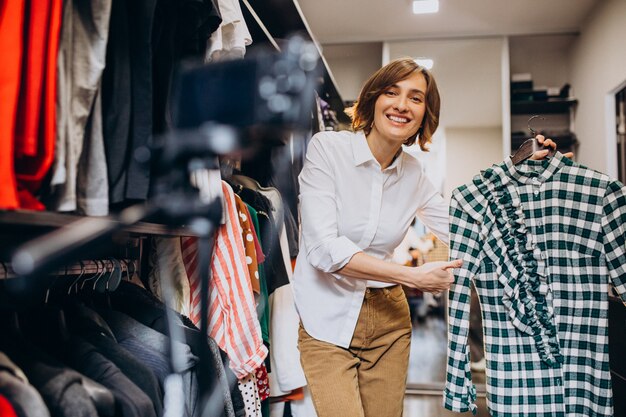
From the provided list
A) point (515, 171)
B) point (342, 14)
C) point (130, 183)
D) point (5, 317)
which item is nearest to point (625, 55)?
Result: point (342, 14)

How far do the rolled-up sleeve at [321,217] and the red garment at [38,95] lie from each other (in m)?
0.69

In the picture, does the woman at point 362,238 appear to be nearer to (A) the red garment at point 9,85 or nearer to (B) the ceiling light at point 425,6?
(A) the red garment at point 9,85

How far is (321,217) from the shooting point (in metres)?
1.35

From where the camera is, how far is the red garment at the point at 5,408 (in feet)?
2.23

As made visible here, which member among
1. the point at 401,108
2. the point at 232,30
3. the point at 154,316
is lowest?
the point at 154,316

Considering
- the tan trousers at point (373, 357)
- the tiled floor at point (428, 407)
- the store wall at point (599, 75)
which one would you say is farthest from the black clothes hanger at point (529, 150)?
the store wall at point (599, 75)

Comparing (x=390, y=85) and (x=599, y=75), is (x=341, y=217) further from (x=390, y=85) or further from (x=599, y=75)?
(x=599, y=75)

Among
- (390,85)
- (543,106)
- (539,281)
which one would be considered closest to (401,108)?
(390,85)

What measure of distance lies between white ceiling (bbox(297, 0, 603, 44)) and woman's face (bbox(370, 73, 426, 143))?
2016 millimetres

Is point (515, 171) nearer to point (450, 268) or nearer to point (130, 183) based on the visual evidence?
point (450, 268)

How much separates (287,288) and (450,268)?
80cm

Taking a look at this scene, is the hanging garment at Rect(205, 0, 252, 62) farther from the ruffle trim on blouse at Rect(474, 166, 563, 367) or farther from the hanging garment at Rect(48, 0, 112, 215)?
the ruffle trim on blouse at Rect(474, 166, 563, 367)

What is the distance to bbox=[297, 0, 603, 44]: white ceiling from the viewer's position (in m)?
3.22

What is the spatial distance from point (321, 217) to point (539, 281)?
0.56 metres
